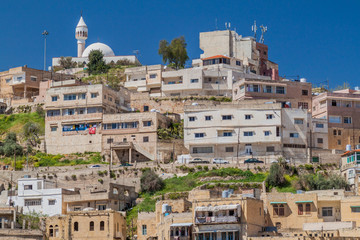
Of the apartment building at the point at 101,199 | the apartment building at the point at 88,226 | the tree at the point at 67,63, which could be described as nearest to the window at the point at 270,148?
the apartment building at the point at 101,199

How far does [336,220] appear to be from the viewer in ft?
198

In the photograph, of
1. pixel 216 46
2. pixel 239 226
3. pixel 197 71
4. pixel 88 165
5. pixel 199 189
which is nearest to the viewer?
pixel 239 226

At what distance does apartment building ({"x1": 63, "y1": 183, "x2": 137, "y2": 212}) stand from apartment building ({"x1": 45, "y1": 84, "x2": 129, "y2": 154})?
1424cm

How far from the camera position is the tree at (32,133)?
86.1 metres

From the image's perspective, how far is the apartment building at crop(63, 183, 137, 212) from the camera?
6738 centimetres

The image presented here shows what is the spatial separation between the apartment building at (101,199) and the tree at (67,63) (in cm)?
5079

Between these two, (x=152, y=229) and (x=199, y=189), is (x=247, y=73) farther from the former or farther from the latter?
(x=152, y=229)

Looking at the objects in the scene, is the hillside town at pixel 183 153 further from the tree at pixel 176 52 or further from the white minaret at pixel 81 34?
the white minaret at pixel 81 34

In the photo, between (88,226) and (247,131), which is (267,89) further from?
(88,226)

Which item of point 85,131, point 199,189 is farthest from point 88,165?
point 199,189

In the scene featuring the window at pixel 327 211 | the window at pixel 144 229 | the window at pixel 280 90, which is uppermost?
the window at pixel 280 90

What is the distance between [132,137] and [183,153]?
5272 mm

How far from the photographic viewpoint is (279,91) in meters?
85.3

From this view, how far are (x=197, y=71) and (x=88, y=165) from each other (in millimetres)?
19302
